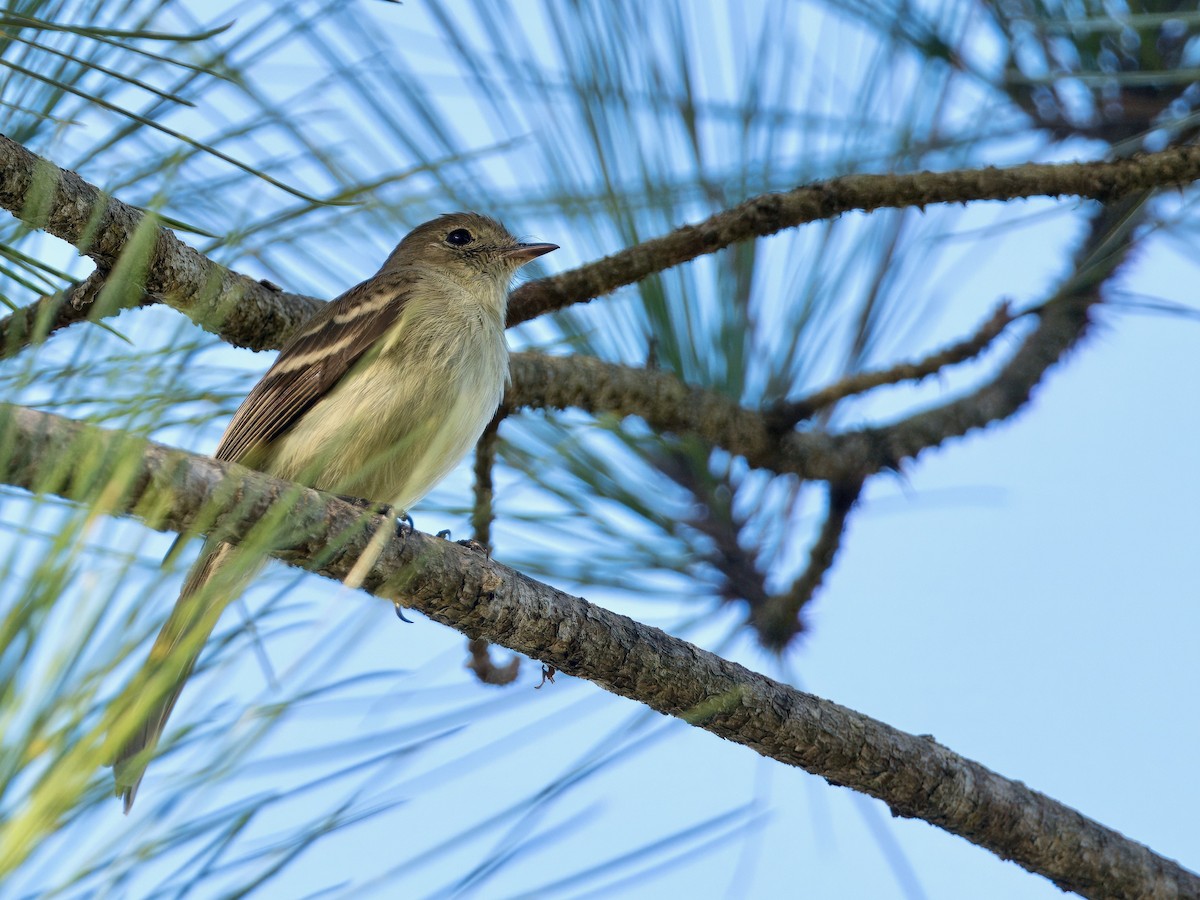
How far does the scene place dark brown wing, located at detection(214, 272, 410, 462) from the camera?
3.70 m

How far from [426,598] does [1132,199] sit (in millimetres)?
2382

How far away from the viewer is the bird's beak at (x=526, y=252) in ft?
14.4

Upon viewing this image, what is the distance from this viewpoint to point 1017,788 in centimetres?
293

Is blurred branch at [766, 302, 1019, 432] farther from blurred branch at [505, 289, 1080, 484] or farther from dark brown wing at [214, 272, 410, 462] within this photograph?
dark brown wing at [214, 272, 410, 462]

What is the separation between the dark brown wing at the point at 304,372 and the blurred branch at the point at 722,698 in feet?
4.39

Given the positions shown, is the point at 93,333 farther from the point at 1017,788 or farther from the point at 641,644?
the point at 1017,788

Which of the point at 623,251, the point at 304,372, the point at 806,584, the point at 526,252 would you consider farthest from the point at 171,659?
the point at 526,252

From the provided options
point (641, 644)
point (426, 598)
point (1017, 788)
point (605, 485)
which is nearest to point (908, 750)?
point (1017, 788)

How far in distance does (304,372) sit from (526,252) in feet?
3.37

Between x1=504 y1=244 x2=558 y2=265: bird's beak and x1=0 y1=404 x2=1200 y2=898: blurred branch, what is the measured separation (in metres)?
2.01

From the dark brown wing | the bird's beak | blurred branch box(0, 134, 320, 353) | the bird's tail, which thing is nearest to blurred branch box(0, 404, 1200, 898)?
the bird's tail

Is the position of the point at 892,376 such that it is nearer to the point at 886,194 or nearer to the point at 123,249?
the point at 886,194

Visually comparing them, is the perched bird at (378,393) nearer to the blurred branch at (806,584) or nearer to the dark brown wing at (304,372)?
the dark brown wing at (304,372)

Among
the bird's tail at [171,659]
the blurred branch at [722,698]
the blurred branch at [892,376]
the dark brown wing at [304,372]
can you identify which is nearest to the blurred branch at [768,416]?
the blurred branch at [892,376]
